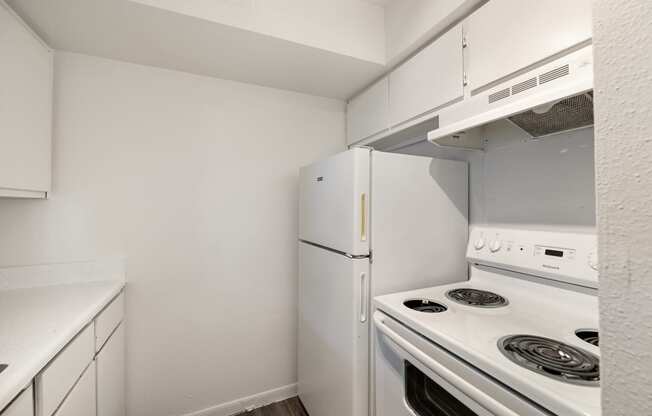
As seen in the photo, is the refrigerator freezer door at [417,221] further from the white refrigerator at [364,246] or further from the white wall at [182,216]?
the white wall at [182,216]

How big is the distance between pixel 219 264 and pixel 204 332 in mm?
440

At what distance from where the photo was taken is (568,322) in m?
1.00

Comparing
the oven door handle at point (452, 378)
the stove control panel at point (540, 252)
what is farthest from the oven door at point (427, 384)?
the stove control panel at point (540, 252)

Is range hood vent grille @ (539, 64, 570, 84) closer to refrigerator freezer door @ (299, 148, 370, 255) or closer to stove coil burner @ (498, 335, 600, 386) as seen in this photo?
refrigerator freezer door @ (299, 148, 370, 255)

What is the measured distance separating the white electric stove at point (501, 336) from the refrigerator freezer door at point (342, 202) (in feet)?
1.05

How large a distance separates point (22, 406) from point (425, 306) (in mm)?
1326

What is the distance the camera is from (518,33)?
1023 mm

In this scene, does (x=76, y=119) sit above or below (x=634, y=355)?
above

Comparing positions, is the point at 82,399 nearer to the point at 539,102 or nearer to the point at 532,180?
the point at 539,102

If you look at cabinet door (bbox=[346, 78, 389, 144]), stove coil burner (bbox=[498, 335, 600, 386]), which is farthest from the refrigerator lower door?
cabinet door (bbox=[346, 78, 389, 144])

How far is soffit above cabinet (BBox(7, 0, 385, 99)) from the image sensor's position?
124 cm

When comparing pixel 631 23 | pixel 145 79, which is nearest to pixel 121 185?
pixel 145 79

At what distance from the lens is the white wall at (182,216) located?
60.3 inches

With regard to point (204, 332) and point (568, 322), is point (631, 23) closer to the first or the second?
point (568, 322)
